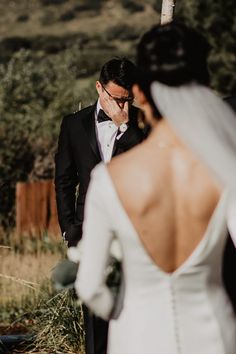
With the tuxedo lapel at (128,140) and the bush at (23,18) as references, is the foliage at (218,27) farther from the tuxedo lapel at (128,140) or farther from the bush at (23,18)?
the bush at (23,18)

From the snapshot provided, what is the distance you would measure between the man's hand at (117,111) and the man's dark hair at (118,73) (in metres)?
0.11

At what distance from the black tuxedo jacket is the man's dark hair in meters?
0.18

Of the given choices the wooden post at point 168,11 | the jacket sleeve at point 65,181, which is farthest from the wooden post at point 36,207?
the jacket sleeve at point 65,181

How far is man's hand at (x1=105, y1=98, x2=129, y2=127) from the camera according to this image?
5.98 metres

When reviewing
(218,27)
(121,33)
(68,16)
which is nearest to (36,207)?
(218,27)

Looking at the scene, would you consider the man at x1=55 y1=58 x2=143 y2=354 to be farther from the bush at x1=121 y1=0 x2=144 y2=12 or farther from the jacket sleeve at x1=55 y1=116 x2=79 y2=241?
the bush at x1=121 y1=0 x2=144 y2=12

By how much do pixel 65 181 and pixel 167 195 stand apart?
292 cm

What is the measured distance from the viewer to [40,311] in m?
7.41

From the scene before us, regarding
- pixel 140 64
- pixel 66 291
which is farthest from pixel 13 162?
pixel 140 64

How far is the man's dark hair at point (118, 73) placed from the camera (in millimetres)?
6016

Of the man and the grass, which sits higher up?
the man

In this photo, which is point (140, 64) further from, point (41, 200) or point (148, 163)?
point (41, 200)

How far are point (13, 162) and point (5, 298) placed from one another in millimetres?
5761

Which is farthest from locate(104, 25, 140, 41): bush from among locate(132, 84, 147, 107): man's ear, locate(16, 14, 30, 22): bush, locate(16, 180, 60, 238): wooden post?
locate(132, 84, 147, 107): man's ear
